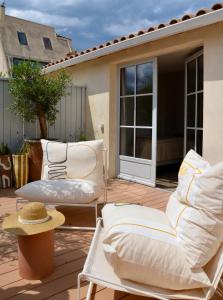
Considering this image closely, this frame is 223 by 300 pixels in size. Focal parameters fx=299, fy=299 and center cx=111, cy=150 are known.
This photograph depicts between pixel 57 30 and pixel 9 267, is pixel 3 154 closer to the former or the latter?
pixel 9 267

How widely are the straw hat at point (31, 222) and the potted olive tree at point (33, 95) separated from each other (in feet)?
10.2

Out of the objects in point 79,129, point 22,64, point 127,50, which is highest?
point 127,50

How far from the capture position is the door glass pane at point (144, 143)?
561 centimetres

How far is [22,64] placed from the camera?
5344 mm

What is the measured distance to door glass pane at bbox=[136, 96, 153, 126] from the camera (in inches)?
219

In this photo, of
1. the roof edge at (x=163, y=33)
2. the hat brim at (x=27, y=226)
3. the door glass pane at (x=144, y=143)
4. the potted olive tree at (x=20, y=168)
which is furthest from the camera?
the door glass pane at (x=144, y=143)

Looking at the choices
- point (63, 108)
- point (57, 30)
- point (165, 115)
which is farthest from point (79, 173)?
point (57, 30)

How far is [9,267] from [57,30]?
25.8 m

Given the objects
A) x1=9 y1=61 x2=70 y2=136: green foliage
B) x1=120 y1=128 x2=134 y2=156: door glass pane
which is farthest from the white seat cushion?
x1=9 y1=61 x2=70 y2=136: green foliage

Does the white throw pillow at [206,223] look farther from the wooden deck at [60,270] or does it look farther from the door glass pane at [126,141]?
the door glass pane at [126,141]

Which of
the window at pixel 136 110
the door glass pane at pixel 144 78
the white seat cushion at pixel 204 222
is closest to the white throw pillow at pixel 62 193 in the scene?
the white seat cushion at pixel 204 222

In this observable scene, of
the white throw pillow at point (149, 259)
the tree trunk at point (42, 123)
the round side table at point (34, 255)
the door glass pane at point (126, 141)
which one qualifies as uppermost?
the tree trunk at point (42, 123)

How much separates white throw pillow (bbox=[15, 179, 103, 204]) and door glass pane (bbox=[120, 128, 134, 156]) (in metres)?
2.60

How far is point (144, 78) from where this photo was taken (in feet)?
18.6
